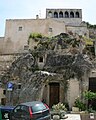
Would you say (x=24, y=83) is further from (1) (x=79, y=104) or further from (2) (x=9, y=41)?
(2) (x=9, y=41)

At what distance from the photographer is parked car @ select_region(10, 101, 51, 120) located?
50.7 ft

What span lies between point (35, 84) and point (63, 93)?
3.31 meters

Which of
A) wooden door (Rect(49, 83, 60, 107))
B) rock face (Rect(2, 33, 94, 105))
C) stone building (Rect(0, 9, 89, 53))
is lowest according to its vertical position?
wooden door (Rect(49, 83, 60, 107))

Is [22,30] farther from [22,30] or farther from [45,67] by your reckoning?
[45,67]

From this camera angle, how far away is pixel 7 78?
28.5 metres

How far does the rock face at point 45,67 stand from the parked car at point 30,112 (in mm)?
9053

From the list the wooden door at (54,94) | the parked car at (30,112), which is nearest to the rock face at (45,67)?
the wooden door at (54,94)

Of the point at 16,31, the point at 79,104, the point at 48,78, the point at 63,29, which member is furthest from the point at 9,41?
the point at 79,104

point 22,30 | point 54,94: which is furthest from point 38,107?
point 22,30

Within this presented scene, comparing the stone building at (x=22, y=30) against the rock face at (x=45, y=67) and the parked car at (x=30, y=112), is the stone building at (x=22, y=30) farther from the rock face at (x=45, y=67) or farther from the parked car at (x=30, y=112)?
the parked car at (x=30, y=112)

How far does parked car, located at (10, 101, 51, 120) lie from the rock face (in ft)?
29.7

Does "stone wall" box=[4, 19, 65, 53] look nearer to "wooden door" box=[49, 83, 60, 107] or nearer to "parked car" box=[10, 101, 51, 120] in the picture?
"wooden door" box=[49, 83, 60, 107]

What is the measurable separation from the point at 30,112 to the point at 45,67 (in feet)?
44.0

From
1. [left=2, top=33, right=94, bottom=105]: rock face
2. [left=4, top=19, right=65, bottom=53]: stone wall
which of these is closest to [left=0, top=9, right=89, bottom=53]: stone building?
[left=4, top=19, right=65, bottom=53]: stone wall
